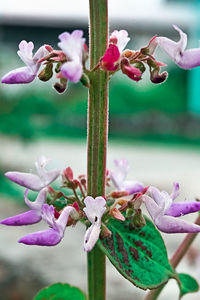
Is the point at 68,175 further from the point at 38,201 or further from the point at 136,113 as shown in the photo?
the point at 136,113

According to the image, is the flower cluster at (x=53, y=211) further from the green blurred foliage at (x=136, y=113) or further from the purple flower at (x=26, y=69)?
the green blurred foliage at (x=136, y=113)

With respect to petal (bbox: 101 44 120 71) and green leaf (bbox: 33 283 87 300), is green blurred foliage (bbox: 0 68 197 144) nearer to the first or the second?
green leaf (bbox: 33 283 87 300)

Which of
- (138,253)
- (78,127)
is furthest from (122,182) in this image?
(78,127)

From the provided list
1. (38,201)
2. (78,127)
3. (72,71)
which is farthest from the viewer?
(78,127)

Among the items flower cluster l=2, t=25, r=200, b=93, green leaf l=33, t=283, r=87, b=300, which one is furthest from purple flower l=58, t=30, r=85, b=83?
green leaf l=33, t=283, r=87, b=300

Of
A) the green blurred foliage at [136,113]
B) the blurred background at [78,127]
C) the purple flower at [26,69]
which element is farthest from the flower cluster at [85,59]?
the green blurred foliage at [136,113]

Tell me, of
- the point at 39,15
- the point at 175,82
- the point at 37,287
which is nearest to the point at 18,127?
the point at 37,287
